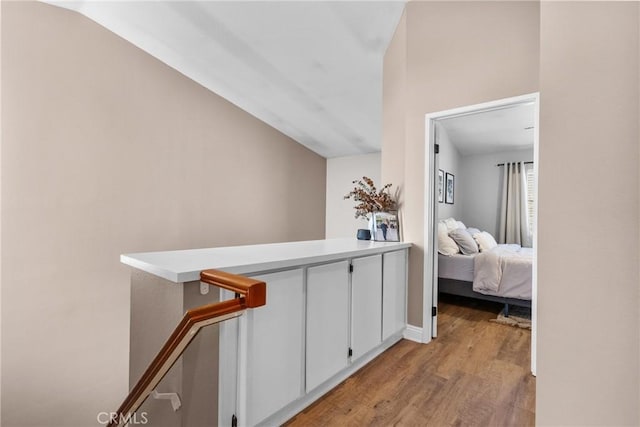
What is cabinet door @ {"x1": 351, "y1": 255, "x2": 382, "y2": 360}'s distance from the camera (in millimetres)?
1975

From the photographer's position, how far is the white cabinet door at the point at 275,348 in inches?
53.5

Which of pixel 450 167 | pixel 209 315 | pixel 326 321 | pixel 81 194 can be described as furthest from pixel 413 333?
pixel 450 167

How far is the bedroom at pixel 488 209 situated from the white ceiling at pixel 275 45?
3.71ft

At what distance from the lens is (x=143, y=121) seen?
349cm

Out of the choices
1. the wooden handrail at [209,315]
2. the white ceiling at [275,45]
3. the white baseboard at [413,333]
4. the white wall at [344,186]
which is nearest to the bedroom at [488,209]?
the white baseboard at [413,333]

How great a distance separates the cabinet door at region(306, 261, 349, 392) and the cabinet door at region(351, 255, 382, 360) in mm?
89

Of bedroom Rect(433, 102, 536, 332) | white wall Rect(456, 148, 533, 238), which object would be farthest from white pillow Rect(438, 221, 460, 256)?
white wall Rect(456, 148, 533, 238)

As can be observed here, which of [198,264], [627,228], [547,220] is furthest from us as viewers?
[198,264]

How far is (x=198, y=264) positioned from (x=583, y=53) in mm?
1398

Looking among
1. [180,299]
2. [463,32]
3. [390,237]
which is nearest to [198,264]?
[180,299]

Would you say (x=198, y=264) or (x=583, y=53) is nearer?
(x=583, y=53)

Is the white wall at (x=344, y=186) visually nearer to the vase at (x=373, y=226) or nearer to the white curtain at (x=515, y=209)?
the white curtain at (x=515, y=209)

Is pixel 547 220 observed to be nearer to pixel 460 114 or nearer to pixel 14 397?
pixel 460 114

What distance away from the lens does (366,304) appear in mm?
2090
